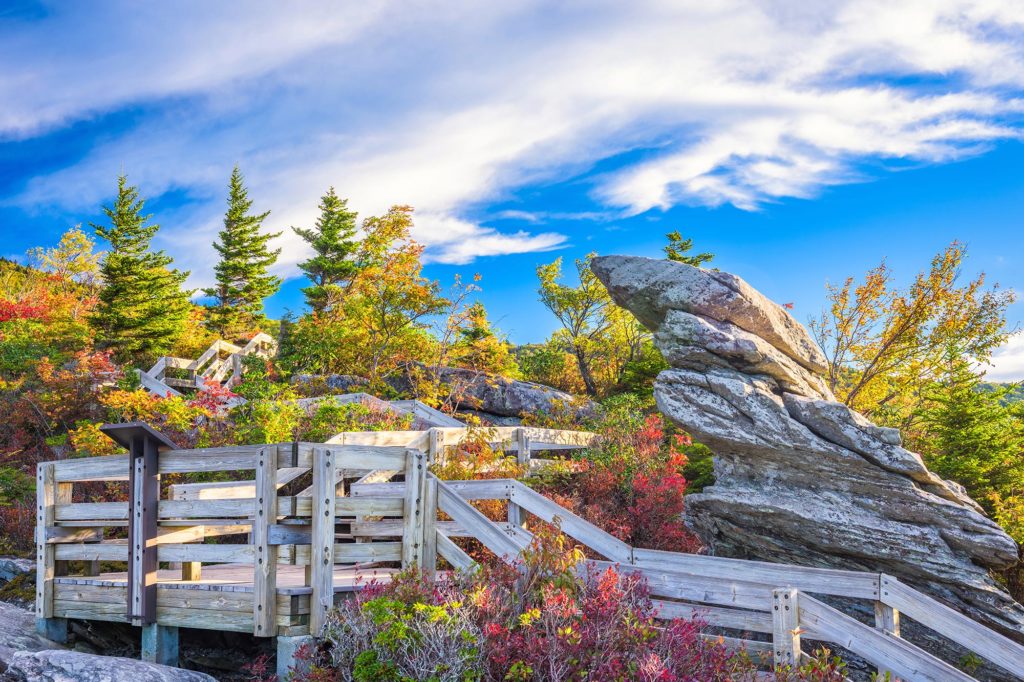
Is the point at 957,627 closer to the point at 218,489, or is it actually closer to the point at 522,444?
the point at 218,489

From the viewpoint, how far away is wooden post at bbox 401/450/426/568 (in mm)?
7223

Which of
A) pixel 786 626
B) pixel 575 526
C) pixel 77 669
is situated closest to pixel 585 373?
pixel 575 526

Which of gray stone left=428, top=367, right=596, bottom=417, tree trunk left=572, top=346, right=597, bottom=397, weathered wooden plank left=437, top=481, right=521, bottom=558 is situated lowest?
weathered wooden plank left=437, top=481, right=521, bottom=558

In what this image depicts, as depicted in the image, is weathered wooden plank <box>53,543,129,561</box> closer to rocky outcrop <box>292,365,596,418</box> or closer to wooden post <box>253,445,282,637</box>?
wooden post <box>253,445,282,637</box>

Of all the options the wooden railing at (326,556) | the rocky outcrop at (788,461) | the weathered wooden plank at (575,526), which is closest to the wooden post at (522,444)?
the rocky outcrop at (788,461)

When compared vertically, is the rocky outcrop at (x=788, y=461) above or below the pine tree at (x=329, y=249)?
below

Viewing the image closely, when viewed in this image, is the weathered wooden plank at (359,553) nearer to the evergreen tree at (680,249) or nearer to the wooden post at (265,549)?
the wooden post at (265,549)

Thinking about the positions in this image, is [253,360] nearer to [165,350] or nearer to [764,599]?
[165,350]

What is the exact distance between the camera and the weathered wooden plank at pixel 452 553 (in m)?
7.00

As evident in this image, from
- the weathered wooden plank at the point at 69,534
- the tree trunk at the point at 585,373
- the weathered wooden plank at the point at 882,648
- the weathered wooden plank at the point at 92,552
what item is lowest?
the weathered wooden plank at the point at 882,648

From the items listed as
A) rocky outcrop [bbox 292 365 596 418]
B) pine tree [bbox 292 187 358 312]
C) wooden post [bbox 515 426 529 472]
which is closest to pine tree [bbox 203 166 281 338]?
pine tree [bbox 292 187 358 312]

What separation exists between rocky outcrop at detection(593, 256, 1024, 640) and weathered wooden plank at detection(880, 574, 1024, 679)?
3605 millimetres

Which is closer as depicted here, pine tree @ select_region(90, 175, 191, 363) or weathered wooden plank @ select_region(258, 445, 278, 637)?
weathered wooden plank @ select_region(258, 445, 278, 637)

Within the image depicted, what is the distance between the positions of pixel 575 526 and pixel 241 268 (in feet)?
101
